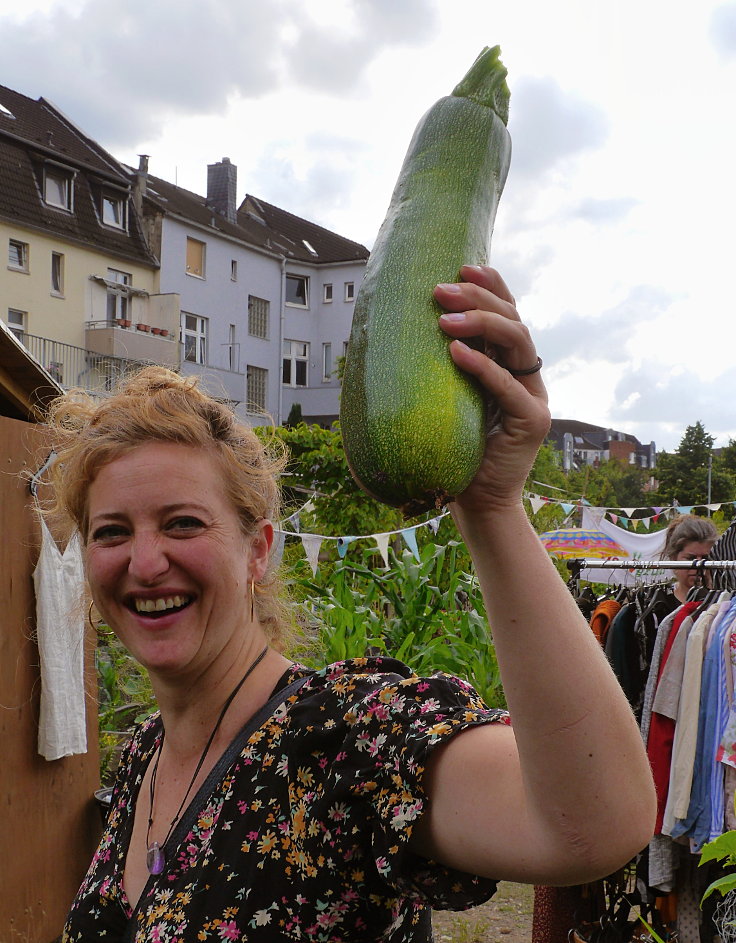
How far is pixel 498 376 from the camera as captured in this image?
3.30ft

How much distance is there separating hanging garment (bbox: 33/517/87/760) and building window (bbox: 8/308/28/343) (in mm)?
20984

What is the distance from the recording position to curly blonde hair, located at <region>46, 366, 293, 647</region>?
65.0 inches

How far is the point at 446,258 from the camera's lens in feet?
3.53

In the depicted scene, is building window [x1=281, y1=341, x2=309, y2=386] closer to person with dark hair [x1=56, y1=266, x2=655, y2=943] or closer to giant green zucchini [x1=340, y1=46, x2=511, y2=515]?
person with dark hair [x1=56, y1=266, x2=655, y2=943]

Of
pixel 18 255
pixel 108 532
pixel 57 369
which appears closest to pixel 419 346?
pixel 108 532

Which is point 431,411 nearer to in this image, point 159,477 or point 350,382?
point 350,382

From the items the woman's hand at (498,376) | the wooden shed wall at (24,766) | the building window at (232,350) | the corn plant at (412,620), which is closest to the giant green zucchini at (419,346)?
the woman's hand at (498,376)

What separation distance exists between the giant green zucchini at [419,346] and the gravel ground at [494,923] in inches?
186

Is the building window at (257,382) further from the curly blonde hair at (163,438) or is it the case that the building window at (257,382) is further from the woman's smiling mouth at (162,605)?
the woman's smiling mouth at (162,605)

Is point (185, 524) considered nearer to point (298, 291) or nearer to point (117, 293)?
point (117, 293)

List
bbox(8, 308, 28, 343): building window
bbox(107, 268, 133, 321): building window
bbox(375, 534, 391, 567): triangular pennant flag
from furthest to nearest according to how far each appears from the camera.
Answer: bbox(107, 268, 133, 321): building window < bbox(8, 308, 28, 343): building window < bbox(375, 534, 391, 567): triangular pennant flag

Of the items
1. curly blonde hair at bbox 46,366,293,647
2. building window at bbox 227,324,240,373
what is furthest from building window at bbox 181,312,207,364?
curly blonde hair at bbox 46,366,293,647

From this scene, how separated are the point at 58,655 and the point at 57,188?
24.4 meters

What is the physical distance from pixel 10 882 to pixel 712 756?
3.53 m
